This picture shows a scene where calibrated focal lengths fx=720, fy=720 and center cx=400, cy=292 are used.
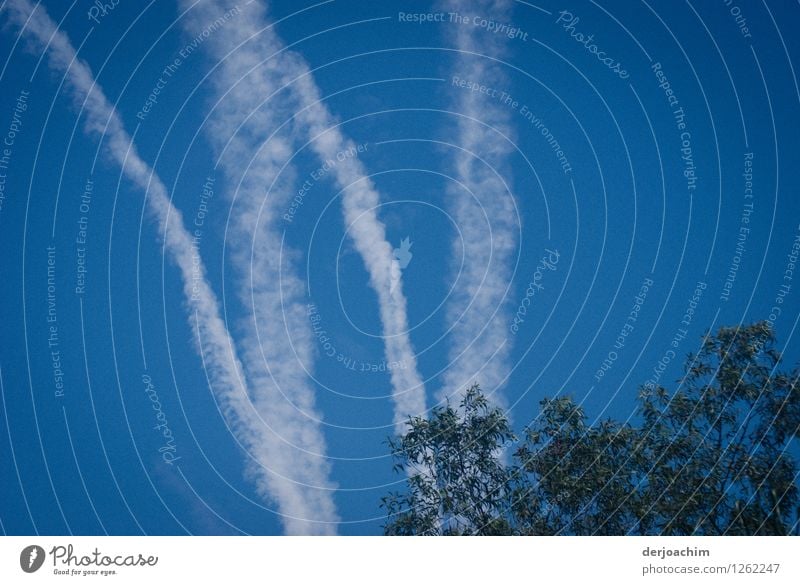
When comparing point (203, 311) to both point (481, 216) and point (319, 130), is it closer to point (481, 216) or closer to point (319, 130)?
point (319, 130)

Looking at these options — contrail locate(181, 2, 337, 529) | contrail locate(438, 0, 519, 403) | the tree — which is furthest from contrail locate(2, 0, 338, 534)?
contrail locate(438, 0, 519, 403)
